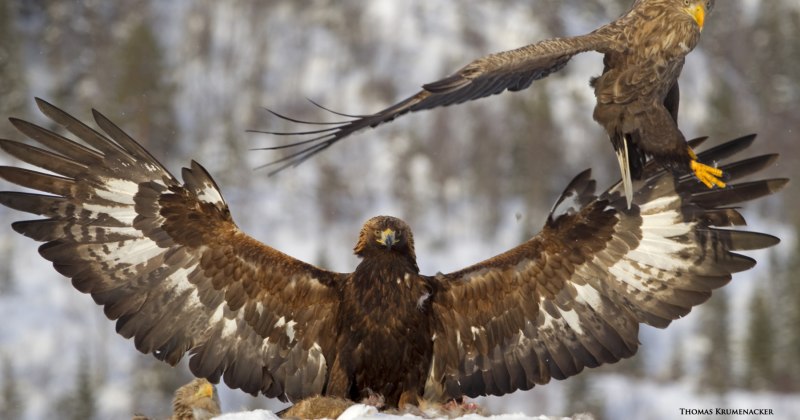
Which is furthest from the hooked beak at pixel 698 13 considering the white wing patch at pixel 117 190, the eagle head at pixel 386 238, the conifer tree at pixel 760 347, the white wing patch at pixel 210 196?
the conifer tree at pixel 760 347

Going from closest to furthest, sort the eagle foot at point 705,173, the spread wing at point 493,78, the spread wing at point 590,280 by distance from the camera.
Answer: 1. the eagle foot at point 705,173
2. the spread wing at point 493,78
3. the spread wing at point 590,280

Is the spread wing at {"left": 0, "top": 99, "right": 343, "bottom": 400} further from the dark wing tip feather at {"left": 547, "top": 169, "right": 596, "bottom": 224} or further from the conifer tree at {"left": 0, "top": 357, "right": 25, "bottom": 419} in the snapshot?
the conifer tree at {"left": 0, "top": 357, "right": 25, "bottom": 419}

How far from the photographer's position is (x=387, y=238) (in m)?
7.66

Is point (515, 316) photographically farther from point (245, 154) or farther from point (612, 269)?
point (245, 154)

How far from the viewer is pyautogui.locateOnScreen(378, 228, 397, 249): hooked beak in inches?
301

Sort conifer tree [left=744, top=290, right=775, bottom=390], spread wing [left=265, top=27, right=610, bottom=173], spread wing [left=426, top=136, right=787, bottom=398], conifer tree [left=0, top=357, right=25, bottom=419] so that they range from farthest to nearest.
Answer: conifer tree [left=744, top=290, right=775, bottom=390], conifer tree [left=0, top=357, right=25, bottom=419], spread wing [left=426, top=136, right=787, bottom=398], spread wing [left=265, top=27, right=610, bottom=173]

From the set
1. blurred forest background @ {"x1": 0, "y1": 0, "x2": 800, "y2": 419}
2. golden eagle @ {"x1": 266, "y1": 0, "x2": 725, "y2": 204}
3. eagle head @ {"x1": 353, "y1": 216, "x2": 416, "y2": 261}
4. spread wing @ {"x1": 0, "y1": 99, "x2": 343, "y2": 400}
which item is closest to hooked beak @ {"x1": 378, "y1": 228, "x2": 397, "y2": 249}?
eagle head @ {"x1": 353, "y1": 216, "x2": 416, "y2": 261}

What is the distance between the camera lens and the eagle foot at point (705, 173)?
7605 millimetres

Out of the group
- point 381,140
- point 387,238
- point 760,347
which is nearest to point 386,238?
point 387,238

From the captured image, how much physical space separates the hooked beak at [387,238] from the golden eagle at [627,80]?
70cm

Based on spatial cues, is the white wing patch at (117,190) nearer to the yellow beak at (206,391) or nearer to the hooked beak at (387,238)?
the yellow beak at (206,391)

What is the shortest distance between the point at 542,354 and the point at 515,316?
33 cm

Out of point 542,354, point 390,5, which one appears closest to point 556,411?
point 542,354

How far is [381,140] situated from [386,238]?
3410 inches
